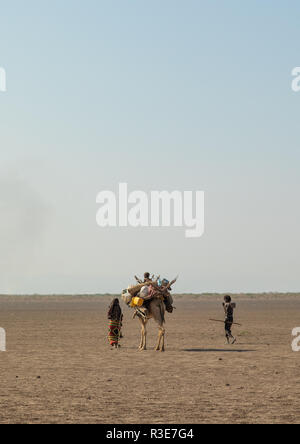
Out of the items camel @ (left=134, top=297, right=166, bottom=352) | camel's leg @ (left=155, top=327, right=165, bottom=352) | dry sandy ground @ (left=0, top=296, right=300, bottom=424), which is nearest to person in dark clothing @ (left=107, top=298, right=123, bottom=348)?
dry sandy ground @ (left=0, top=296, right=300, bottom=424)

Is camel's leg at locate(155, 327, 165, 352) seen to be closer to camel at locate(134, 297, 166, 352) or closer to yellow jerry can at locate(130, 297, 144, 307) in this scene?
camel at locate(134, 297, 166, 352)

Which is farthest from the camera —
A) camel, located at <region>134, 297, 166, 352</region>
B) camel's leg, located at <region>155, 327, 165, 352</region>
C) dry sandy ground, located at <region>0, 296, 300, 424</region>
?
camel, located at <region>134, 297, 166, 352</region>

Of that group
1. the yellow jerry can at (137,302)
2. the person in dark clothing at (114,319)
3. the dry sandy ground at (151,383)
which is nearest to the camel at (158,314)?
the yellow jerry can at (137,302)

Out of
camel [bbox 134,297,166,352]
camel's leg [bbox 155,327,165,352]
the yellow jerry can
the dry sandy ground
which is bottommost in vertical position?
the dry sandy ground

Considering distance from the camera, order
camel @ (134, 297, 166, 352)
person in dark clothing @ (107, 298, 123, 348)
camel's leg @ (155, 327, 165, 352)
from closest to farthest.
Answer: camel's leg @ (155, 327, 165, 352) < camel @ (134, 297, 166, 352) < person in dark clothing @ (107, 298, 123, 348)

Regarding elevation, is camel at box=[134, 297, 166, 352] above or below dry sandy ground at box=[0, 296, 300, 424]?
above

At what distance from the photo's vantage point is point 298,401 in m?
14.1

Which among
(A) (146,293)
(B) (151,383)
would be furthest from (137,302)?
(B) (151,383)

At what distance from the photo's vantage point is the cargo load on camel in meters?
24.4

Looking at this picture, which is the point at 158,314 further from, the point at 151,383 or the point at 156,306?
the point at 151,383

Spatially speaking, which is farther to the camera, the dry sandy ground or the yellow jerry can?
the yellow jerry can

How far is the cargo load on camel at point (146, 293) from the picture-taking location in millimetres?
24359

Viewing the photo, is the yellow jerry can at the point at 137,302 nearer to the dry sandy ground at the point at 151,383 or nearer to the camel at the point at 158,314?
the camel at the point at 158,314
